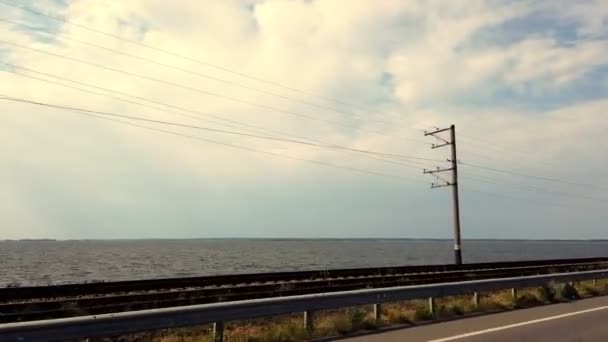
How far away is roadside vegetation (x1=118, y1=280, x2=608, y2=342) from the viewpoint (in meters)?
9.74

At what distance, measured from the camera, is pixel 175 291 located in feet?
56.0

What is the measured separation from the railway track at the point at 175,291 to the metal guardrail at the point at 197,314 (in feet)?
19.3

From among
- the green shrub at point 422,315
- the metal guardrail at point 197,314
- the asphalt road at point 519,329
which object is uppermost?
the metal guardrail at point 197,314

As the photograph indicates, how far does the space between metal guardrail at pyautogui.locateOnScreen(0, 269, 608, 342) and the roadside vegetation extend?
373mm

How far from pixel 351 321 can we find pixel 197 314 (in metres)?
3.58

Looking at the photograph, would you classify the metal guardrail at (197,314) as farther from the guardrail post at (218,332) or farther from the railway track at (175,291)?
the railway track at (175,291)

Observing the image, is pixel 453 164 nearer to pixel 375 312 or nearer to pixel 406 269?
pixel 406 269

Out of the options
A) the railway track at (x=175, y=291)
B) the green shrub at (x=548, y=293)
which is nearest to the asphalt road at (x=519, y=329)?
the green shrub at (x=548, y=293)

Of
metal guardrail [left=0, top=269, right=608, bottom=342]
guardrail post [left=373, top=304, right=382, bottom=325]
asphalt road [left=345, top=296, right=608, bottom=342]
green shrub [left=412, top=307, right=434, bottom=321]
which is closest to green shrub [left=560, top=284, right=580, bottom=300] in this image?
asphalt road [left=345, top=296, right=608, bottom=342]

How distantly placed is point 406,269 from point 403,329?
22192mm

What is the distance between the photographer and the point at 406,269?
32.1 m

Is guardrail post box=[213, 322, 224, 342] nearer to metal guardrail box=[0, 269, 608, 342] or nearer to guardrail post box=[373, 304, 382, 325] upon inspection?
metal guardrail box=[0, 269, 608, 342]

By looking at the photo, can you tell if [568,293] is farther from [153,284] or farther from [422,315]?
[153,284]

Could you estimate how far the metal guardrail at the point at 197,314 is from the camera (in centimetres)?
661
